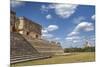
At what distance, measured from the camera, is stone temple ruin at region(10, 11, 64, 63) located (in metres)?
1.99

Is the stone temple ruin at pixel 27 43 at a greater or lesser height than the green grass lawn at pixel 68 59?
greater

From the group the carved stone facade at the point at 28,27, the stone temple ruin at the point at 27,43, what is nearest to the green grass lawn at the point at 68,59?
the stone temple ruin at the point at 27,43

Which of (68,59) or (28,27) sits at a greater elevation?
(28,27)

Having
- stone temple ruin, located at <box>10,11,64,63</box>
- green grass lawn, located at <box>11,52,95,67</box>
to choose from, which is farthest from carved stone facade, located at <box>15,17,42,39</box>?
green grass lawn, located at <box>11,52,95,67</box>

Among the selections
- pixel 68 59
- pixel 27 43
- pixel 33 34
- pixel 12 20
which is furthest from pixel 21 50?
pixel 68 59

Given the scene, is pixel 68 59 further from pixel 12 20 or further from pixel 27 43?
pixel 12 20

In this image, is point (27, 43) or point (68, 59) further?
point (68, 59)

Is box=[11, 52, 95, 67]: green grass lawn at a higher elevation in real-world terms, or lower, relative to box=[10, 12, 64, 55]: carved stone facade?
lower

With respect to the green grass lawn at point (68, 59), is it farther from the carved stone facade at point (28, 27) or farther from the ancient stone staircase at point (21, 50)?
the carved stone facade at point (28, 27)

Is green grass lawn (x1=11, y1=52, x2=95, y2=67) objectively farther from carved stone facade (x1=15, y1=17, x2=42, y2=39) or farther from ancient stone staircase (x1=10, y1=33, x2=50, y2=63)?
carved stone facade (x1=15, y1=17, x2=42, y2=39)

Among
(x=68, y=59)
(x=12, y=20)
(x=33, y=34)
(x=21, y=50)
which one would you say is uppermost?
(x=12, y=20)

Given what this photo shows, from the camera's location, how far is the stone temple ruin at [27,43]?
1992mm

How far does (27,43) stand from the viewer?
2047 mm

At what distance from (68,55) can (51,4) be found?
A: 0.57 meters
